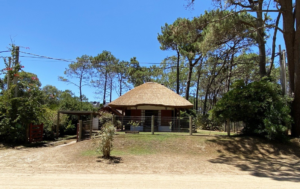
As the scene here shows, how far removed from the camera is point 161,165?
884 centimetres

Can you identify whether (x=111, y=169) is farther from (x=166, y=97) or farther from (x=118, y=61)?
(x=118, y=61)

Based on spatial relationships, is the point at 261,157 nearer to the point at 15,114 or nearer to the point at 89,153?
the point at 89,153

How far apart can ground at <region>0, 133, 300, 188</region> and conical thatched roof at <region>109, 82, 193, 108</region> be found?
21.7ft

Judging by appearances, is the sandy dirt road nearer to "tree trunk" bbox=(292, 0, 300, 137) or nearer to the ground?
the ground

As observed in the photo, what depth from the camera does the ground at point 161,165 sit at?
20.0ft

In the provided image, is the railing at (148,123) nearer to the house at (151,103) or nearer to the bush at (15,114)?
the house at (151,103)

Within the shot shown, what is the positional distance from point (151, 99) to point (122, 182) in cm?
1437

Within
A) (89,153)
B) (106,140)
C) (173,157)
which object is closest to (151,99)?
(173,157)

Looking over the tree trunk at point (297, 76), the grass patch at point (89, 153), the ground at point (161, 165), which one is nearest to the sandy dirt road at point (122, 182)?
the ground at point (161, 165)

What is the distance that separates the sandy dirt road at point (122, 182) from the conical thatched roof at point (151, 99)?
1289cm

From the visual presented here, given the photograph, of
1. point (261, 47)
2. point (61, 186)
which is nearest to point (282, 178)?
point (61, 186)

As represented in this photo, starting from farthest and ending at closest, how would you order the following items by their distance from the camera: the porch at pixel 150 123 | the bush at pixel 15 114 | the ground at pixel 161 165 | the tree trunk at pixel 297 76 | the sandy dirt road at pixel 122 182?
the porch at pixel 150 123, the tree trunk at pixel 297 76, the bush at pixel 15 114, the ground at pixel 161 165, the sandy dirt road at pixel 122 182

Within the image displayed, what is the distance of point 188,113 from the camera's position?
27859 millimetres

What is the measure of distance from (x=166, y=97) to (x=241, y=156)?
10689 millimetres
